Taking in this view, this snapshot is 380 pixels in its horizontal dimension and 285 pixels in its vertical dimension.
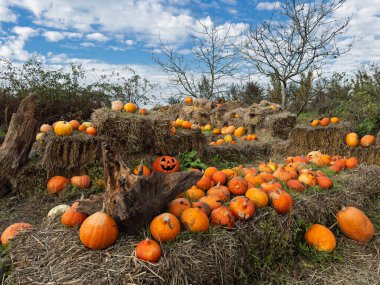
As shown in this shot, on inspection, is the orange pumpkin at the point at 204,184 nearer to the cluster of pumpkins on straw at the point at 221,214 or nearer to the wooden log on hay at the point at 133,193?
the cluster of pumpkins on straw at the point at 221,214

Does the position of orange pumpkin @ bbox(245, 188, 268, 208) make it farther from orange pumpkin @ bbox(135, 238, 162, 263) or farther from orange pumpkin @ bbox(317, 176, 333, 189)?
orange pumpkin @ bbox(135, 238, 162, 263)

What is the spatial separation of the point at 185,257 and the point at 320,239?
1787mm

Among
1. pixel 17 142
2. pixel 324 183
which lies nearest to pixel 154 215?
pixel 324 183

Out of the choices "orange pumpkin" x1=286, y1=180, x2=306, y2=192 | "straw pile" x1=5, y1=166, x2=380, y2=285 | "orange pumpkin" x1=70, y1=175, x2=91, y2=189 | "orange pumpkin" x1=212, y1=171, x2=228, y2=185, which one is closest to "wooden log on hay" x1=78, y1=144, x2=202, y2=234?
"straw pile" x1=5, y1=166, x2=380, y2=285

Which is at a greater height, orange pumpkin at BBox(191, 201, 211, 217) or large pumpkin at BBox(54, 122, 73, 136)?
large pumpkin at BBox(54, 122, 73, 136)

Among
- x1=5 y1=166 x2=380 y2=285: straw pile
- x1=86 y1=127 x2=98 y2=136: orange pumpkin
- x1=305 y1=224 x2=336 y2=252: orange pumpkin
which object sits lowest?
x1=305 y1=224 x2=336 y2=252: orange pumpkin

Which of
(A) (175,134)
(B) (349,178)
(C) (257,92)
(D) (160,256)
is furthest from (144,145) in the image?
(C) (257,92)

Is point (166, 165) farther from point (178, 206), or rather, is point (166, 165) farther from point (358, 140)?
point (358, 140)

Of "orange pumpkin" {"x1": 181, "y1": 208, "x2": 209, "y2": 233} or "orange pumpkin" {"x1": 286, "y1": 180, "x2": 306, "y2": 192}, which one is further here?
"orange pumpkin" {"x1": 286, "y1": 180, "x2": 306, "y2": 192}

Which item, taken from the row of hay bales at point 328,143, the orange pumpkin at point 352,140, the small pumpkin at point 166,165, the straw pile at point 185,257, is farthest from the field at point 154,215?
the orange pumpkin at point 352,140

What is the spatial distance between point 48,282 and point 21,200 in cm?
399

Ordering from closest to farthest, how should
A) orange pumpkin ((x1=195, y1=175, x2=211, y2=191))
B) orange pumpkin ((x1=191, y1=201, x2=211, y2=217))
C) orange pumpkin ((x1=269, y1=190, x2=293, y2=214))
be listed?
1. orange pumpkin ((x1=191, y1=201, x2=211, y2=217))
2. orange pumpkin ((x1=269, y1=190, x2=293, y2=214))
3. orange pumpkin ((x1=195, y1=175, x2=211, y2=191))

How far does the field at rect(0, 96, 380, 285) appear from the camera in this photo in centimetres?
258

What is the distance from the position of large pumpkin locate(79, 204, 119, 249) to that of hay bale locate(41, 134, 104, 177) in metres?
3.70
